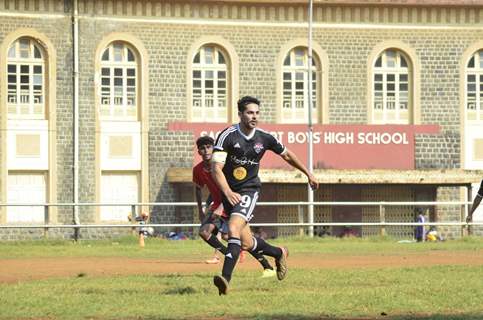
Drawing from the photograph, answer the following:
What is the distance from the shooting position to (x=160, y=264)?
23.1 metres

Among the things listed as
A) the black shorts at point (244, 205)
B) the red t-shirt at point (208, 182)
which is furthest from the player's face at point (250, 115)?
the red t-shirt at point (208, 182)

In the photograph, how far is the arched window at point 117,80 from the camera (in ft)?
150

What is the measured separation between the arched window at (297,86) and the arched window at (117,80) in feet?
16.8

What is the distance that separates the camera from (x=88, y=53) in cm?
4525

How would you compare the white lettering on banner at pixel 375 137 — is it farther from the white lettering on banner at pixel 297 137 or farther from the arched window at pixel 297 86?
the white lettering on banner at pixel 297 137

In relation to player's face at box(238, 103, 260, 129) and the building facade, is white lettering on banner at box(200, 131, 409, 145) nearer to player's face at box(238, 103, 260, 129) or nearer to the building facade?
the building facade

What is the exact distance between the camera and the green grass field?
13.0 metres

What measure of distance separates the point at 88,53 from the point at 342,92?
877 centimetres

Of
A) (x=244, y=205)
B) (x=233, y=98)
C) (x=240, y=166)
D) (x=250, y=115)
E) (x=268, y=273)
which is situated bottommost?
(x=268, y=273)

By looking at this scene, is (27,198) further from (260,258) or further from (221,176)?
(221,176)

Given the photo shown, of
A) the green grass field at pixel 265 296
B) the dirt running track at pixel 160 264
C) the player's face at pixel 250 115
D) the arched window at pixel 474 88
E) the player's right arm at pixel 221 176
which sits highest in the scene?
the arched window at pixel 474 88

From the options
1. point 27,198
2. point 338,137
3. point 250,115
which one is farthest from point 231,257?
point 338,137

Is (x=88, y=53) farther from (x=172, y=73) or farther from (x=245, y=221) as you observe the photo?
(x=245, y=221)

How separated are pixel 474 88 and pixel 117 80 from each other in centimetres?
1233
